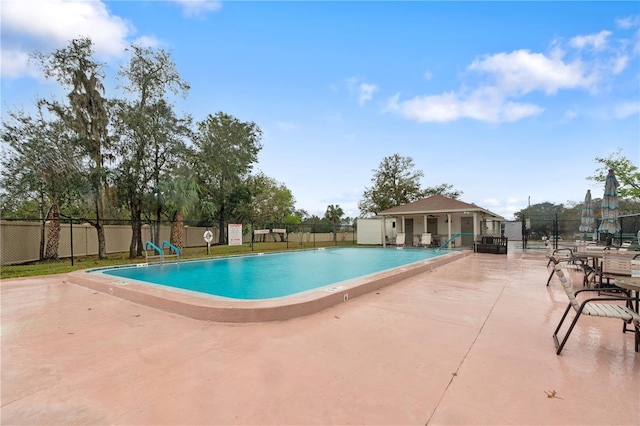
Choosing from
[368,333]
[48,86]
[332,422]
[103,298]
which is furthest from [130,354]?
[48,86]

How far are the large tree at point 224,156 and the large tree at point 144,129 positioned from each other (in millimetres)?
4402

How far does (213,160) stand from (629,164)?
2692cm

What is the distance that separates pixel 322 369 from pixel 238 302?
1971mm

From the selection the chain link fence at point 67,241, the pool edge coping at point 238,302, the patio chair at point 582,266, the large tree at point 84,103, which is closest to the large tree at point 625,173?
the patio chair at point 582,266

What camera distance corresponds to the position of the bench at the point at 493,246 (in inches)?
538

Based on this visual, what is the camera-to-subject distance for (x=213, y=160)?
16.5 m

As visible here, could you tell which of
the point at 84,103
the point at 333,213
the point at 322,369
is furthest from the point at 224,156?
the point at 333,213

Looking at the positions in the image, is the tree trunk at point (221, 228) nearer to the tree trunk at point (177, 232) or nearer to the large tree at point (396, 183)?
the tree trunk at point (177, 232)

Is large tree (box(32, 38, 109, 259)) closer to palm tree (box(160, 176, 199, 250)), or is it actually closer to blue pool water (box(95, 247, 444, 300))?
palm tree (box(160, 176, 199, 250))

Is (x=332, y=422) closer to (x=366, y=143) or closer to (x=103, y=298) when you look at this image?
(x=103, y=298)

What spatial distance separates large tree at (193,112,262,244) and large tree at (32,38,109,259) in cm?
593

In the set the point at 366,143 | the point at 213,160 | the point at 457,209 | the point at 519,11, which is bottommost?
the point at 457,209

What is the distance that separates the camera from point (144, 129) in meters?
11.5

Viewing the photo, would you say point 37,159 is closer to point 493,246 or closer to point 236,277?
point 236,277
